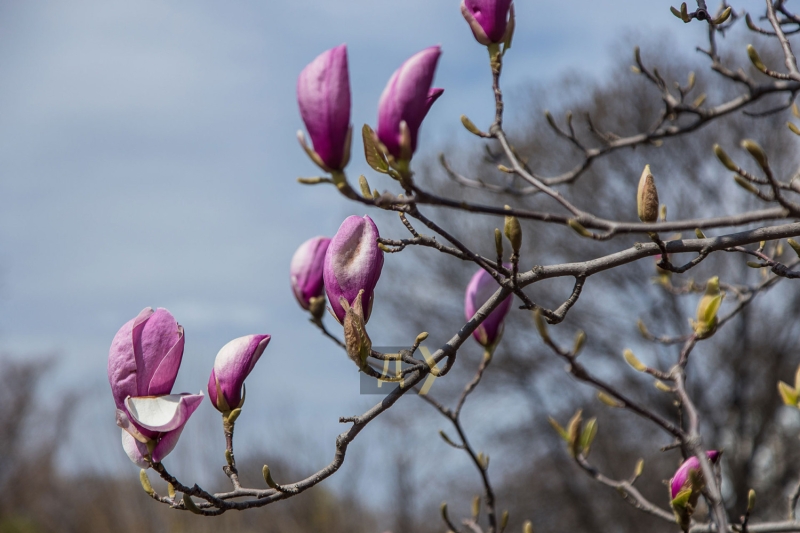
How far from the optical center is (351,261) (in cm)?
65

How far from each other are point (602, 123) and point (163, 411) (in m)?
8.10

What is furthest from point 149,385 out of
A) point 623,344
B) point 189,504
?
point 623,344

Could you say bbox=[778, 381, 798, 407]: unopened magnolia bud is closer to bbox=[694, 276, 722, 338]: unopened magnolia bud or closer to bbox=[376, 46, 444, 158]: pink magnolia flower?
bbox=[694, 276, 722, 338]: unopened magnolia bud

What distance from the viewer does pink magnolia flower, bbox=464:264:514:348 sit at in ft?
2.61

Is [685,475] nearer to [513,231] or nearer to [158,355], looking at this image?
[513,231]

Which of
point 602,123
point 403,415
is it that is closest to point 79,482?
point 403,415

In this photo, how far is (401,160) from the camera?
0.47 m

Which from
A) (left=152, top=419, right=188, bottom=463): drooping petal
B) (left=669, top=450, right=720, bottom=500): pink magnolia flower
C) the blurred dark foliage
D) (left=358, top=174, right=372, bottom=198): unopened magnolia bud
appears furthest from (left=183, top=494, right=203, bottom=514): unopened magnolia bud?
the blurred dark foliage

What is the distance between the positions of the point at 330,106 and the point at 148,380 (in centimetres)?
33

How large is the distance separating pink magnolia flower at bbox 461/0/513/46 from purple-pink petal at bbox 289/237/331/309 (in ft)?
0.92

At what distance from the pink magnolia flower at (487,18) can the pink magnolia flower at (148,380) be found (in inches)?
16.6

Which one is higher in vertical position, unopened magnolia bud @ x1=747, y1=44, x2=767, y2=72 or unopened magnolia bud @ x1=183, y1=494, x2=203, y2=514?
unopened magnolia bud @ x1=747, y1=44, x2=767, y2=72

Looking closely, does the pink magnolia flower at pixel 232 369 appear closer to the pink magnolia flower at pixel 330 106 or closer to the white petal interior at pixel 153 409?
the white petal interior at pixel 153 409

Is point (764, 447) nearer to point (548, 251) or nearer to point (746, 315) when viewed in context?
point (746, 315)
